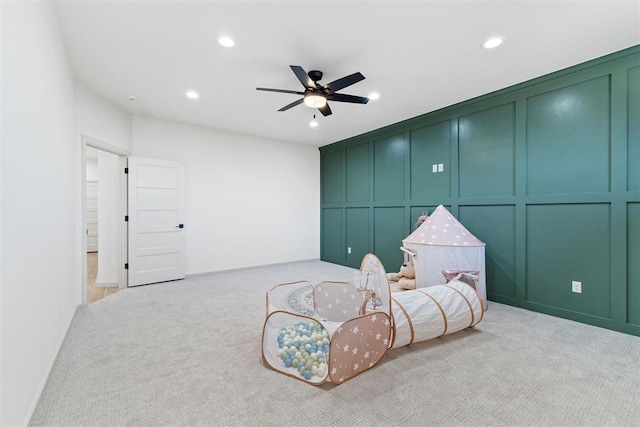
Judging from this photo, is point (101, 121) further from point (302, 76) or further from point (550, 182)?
point (550, 182)

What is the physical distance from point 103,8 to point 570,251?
4.98m

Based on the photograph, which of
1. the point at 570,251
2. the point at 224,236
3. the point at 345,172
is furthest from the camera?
the point at 345,172

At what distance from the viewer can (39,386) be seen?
1776mm

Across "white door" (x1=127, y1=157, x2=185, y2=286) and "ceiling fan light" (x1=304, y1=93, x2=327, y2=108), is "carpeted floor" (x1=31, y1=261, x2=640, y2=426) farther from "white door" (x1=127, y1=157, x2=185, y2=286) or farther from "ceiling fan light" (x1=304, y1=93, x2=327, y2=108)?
"ceiling fan light" (x1=304, y1=93, x2=327, y2=108)

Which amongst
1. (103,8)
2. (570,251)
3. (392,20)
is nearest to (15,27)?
(103,8)

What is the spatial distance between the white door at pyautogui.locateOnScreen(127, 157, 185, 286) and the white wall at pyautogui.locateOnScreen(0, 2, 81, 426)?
183 centimetres

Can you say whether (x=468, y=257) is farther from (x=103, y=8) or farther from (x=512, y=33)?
(x=103, y=8)

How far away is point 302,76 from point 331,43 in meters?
0.39

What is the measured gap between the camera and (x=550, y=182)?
3.20 metres

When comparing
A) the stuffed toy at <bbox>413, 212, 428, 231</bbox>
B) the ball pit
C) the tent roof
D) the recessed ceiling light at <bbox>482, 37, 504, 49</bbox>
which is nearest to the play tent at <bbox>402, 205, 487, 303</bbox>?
the tent roof

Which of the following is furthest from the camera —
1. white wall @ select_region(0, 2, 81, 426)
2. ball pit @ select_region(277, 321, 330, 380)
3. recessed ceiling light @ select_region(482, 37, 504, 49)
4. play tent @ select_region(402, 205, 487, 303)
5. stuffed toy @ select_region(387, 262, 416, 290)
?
stuffed toy @ select_region(387, 262, 416, 290)

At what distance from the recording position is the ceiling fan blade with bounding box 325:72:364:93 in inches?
99.5

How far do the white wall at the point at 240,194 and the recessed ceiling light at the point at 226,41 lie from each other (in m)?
2.84

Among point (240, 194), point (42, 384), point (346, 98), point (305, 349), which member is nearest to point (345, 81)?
point (346, 98)
